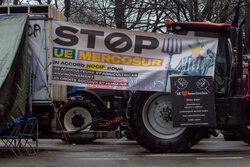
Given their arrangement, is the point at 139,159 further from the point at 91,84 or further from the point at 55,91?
→ the point at 55,91

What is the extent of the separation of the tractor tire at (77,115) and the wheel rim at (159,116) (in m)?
3.20

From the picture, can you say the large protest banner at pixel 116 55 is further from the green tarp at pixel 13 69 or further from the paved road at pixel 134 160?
the paved road at pixel 134 160

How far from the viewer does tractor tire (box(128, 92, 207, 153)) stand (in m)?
8.99

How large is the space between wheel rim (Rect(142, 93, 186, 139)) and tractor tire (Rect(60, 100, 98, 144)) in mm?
3202

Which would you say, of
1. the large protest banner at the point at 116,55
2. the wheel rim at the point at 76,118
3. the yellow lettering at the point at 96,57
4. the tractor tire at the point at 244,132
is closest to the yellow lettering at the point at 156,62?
the large protest banner at the point at 116,55

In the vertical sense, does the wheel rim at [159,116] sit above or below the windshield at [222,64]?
below

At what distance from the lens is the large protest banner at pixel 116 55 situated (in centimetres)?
921

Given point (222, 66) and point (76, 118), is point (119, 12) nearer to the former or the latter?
point (76, 118)

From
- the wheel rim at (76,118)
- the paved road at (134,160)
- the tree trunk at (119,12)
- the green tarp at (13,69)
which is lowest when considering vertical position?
the paved road at (134,160)

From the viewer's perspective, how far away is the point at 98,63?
9.25m

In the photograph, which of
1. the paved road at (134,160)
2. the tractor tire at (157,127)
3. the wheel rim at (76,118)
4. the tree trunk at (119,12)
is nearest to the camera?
the paved road at (134,160)

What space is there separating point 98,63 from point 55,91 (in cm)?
167

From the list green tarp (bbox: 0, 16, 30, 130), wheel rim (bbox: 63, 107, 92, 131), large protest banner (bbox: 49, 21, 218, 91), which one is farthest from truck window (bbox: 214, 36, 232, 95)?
wheel rim (bbox: 63, 107, 92, 131)

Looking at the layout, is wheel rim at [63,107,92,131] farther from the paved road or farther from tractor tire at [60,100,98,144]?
the paved road
